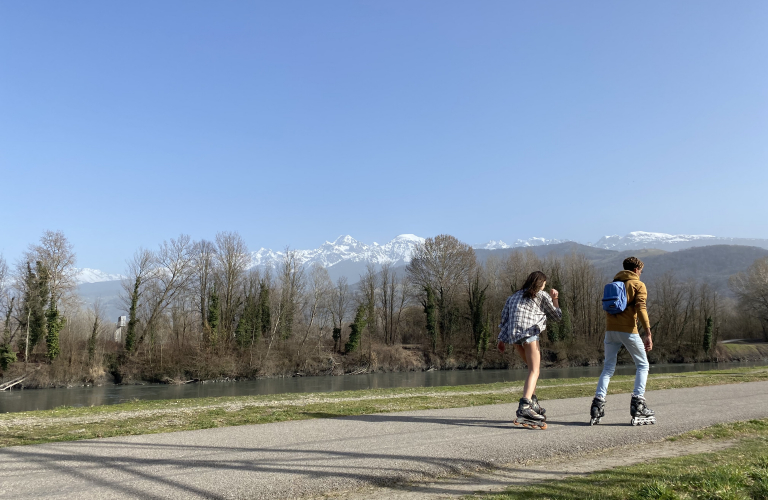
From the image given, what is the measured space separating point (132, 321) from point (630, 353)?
165 feet

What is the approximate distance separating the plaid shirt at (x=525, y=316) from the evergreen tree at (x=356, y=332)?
2037 inches

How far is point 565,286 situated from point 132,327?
196ft

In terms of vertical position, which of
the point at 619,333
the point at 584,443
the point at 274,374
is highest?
the point at 619,333

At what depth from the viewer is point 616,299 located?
24.7 ft

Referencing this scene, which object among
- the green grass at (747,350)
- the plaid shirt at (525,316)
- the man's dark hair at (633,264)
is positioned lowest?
the green grass at (747,350)

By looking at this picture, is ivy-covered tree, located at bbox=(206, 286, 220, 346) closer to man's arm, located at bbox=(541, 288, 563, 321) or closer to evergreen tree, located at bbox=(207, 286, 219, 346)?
evergreen tree, located at bbox=(207, 286, 219, 346)

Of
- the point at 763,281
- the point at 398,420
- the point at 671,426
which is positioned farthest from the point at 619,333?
the point at 763,281

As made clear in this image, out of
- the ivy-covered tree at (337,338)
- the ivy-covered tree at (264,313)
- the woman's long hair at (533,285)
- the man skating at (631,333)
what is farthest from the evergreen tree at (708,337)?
the woman's long hair at (533,285)

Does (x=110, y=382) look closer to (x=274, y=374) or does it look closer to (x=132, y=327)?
(x=132, y=327)

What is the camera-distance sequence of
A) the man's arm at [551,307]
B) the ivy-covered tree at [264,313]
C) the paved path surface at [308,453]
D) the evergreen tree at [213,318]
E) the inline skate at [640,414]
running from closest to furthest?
the paved path surface at [308,453]
the inline skate at [640,414]
the man's arm at [551,307]
the evergreen tree at [213,318]
the ivy-covered tree at [264,313]

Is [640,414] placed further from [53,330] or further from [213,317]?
[213,317]

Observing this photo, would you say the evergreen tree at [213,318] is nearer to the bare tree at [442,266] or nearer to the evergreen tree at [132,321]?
the evergreen tree at [132,321]

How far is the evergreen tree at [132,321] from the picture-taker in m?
47.9

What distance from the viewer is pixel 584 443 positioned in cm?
630
